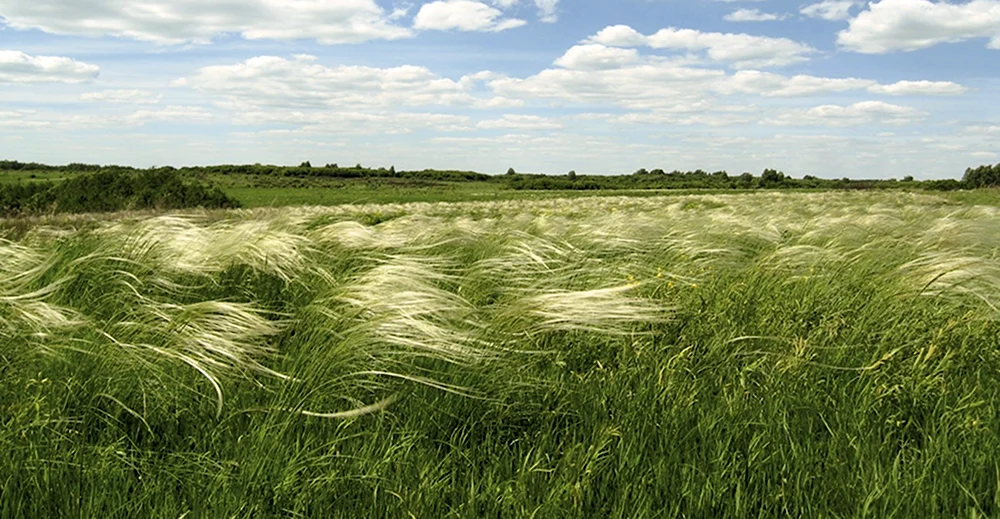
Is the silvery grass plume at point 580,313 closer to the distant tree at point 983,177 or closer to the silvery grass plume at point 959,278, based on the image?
the silvery grass plume at point 959,278

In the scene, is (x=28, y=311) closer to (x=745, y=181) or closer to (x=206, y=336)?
(x=206, y=336)

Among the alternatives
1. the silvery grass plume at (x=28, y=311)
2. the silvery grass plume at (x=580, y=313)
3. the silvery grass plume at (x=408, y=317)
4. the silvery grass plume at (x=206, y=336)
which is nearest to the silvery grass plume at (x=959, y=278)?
the silvery grass plume at (x=580, y=313)

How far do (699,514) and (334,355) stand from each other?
4.09 feet

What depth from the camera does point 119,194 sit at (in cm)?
3095

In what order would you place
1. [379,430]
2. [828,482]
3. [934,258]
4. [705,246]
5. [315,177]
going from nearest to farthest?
[828,482] → [379,430] → [934,258] → [705,246] → [315,177]

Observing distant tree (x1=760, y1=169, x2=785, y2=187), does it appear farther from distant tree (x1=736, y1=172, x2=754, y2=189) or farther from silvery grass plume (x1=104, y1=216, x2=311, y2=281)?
silvery grass plume (x1=104, y1=216, x2=311, y2=281)

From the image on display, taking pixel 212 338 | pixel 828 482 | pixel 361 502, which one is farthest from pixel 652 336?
pixel 212 338

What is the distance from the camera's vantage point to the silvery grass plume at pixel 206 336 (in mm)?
2234

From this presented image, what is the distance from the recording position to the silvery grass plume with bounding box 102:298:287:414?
7.33 feet

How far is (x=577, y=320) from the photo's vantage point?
2576 millimetres

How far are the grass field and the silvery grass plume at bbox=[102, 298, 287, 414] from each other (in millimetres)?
15

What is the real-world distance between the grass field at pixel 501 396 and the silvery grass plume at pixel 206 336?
1 cm

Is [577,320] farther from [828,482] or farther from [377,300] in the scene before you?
[828,482]

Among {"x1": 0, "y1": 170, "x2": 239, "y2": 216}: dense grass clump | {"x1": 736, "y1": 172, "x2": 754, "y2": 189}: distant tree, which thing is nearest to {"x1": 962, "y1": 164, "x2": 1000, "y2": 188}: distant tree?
{"x1": 736, "y1": 172, "x2": 754, "y2": 189}: distant tree
